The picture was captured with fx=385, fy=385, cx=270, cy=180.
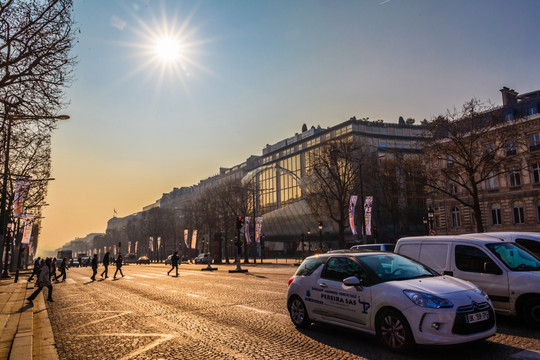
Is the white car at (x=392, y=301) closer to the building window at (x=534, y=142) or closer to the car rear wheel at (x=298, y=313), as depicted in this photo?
the car rear wheel at (x=298, y=313)

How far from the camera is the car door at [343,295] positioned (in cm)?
641

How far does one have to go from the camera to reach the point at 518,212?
4491cm

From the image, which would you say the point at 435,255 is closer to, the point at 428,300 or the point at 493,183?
the point at 428,300

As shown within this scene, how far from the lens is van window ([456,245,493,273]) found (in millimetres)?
8297

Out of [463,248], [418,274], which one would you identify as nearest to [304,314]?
[418,274]

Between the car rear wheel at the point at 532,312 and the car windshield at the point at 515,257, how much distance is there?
0.66 m

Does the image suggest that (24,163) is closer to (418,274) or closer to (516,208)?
(418,274)

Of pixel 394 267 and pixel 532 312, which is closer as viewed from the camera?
pixel 394 267

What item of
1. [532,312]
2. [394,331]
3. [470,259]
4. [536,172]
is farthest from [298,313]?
[536,172]

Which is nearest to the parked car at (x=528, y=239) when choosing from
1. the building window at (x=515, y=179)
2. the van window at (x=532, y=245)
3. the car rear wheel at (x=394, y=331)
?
the van window at (x=532, y=245)

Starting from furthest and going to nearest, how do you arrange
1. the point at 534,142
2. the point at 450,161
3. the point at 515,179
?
the point at 515,179, the point at 534,142, the point at 450,161

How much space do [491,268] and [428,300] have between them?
337 cm

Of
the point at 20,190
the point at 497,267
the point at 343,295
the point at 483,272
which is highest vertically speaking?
the point at 20,190

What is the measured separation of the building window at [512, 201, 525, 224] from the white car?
150ft
